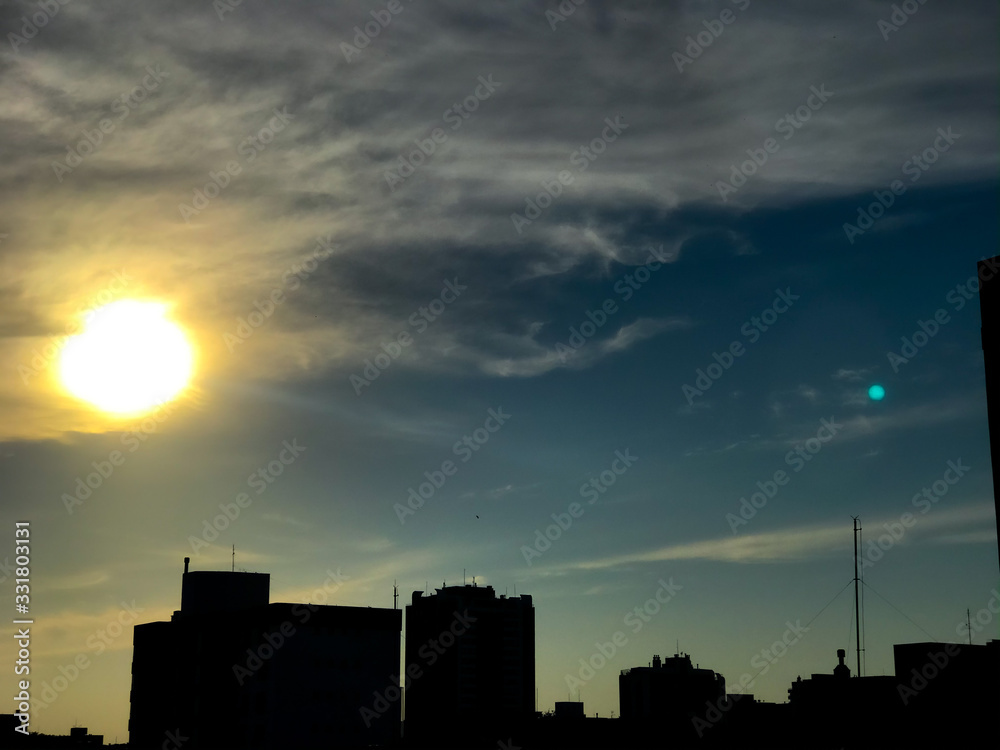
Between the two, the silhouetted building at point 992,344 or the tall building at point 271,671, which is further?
the tall building at point 271,671

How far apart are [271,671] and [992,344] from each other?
11061 centimetres

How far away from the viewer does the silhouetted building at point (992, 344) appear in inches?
1907

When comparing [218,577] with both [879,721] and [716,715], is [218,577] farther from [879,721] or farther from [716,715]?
[879,721]

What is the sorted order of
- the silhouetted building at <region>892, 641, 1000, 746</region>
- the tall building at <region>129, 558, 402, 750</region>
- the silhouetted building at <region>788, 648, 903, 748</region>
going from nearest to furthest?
the silhouetted building at <region>892, 641, 1000, 746</region>
the silhouetted building at <region>788, 648, 903, 748</region>
the tall building at <region>129, 558, 402, 750</region>

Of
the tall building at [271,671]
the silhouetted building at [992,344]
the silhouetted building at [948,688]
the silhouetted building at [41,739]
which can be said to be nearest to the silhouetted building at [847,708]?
the silhouetted building at [948,688]

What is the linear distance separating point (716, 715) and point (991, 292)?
54.9 meters

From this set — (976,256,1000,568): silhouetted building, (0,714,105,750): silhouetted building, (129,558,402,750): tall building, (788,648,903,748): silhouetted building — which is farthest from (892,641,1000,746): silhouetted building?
(0,714,105,750): silhouetted building

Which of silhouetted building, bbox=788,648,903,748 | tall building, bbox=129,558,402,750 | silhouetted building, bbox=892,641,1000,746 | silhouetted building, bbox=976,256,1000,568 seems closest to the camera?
silhouetted building, bbox=976,256,1000,568

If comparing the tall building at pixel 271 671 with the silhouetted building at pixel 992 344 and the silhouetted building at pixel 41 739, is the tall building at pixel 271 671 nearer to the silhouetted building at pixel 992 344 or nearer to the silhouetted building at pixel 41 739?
the silhouetted building at pixel 41 739

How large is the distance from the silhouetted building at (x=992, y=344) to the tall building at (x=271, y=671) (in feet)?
355

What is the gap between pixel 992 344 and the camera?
1946 inches

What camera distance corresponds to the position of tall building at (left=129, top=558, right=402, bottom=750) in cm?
13875

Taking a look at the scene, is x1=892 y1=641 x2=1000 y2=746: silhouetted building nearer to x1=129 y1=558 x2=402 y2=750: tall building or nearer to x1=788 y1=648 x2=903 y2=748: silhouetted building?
x1=788 y1=648 x2=903 y2=748: silhouetted building

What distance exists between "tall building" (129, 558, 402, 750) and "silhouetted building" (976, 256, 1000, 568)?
108 m
